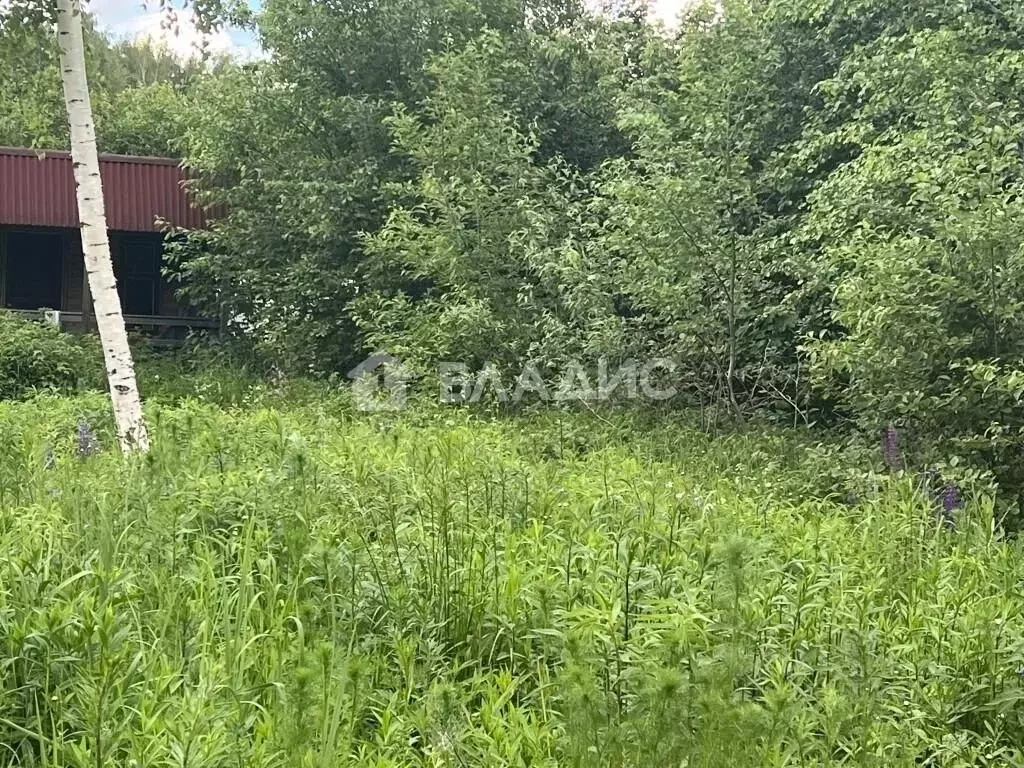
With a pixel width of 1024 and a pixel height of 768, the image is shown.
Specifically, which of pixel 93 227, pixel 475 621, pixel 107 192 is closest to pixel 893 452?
pixel 475 621

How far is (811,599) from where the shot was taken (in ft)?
10.4

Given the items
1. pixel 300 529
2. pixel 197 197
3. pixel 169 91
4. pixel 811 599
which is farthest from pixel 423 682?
pixel 169 91

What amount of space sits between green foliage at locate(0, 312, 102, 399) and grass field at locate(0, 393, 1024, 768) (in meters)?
6.16

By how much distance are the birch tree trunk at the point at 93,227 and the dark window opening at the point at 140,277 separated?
10.3m

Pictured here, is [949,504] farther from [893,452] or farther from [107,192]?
[107,192]

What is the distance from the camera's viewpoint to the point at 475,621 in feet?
10.2

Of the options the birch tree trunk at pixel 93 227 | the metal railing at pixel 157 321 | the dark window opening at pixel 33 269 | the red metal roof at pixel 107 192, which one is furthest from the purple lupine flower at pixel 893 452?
the dark window opening at pixel 33 269

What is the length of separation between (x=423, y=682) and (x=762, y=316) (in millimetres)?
5791

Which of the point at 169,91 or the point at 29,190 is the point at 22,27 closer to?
the point at 29,190

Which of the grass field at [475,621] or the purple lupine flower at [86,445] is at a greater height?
the purple lupine flower at [86,445]

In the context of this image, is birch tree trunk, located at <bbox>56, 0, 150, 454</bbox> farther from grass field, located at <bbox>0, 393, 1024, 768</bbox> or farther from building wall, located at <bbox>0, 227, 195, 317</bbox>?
building wall, located at <bbox>0, 227, 195, 317</bbox>

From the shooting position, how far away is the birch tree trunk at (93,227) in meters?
6.30

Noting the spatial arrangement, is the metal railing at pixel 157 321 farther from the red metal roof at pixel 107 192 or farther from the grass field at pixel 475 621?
the grass field at pixel 475 621

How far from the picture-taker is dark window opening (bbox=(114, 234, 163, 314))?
1628cm
